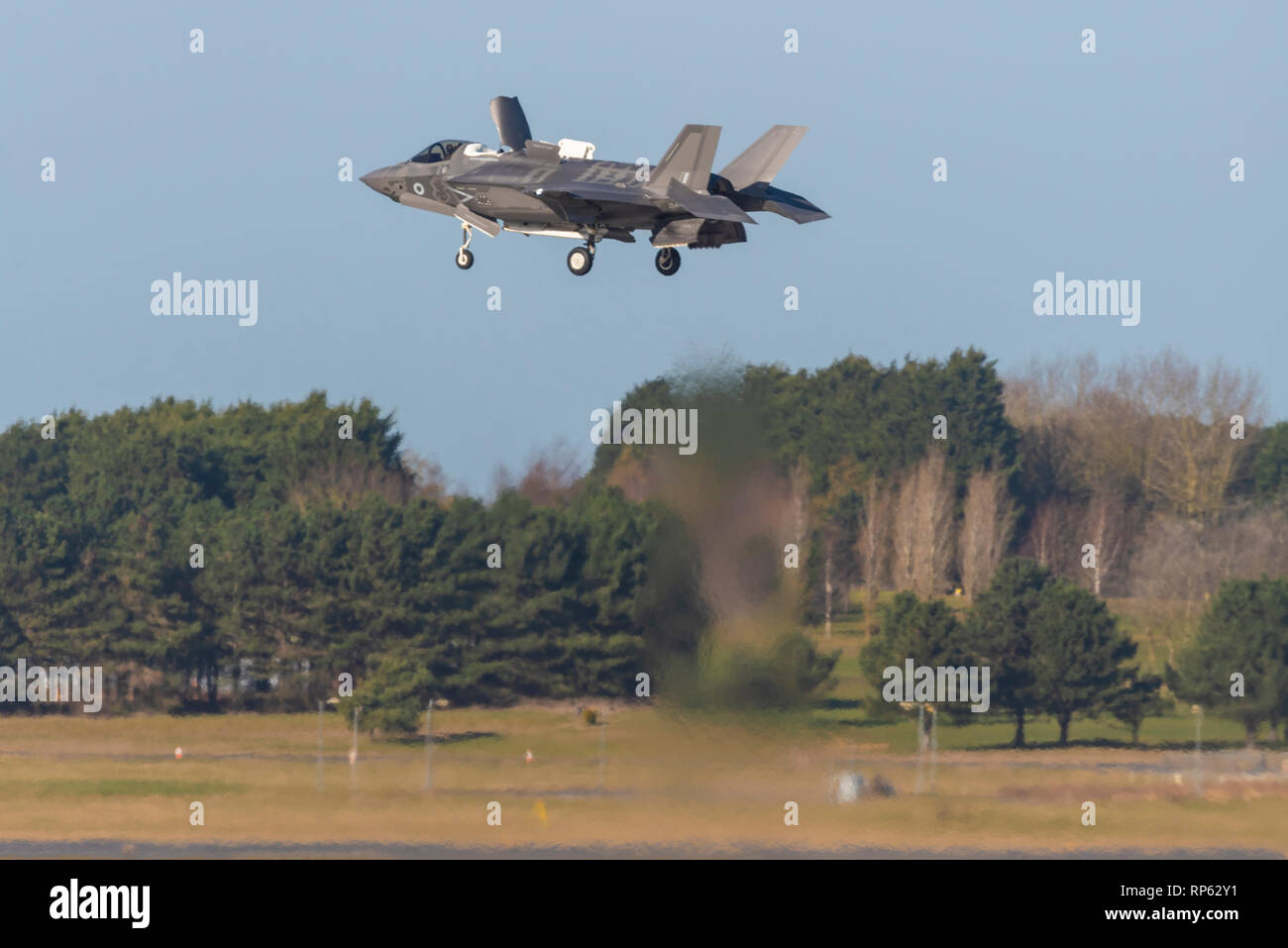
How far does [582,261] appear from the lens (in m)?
34.9

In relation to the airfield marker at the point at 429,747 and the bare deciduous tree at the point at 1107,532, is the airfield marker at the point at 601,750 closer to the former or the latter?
the airfield marker at the point at 429,747

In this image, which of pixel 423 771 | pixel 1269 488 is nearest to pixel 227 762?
pixel 423 771

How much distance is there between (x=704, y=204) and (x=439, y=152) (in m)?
7.41

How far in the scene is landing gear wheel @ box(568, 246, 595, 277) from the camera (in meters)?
34.8

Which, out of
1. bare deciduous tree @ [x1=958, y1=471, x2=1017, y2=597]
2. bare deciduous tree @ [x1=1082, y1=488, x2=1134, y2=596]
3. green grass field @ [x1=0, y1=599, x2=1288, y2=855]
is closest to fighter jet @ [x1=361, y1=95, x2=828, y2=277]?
green grass field @ [x1=0, y1=599, x2=1288, y2=855]

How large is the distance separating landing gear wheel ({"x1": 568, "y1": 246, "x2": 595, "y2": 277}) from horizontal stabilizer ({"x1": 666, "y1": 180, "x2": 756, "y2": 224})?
2.29m

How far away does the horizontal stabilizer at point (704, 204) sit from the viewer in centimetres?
3212

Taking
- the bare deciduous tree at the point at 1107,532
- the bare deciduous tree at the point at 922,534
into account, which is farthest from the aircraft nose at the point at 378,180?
the bare deciduous tree at the point at 1107,532

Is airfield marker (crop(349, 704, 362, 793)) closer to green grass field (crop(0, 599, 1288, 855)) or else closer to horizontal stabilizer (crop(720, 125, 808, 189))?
green grass field (crop(0, 599, 1288, 855))

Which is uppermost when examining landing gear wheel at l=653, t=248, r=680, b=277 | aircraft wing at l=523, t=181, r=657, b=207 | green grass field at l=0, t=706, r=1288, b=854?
aircraft wing at l=523, t=181, r=657, b=207

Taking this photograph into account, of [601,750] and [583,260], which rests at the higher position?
[583,260]

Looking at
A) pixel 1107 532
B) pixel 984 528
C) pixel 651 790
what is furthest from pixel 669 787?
pixel 1107 532

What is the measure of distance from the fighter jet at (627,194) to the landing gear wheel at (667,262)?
19mm

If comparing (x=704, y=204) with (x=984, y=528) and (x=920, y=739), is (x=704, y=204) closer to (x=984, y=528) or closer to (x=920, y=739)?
(x=920, y=739)
